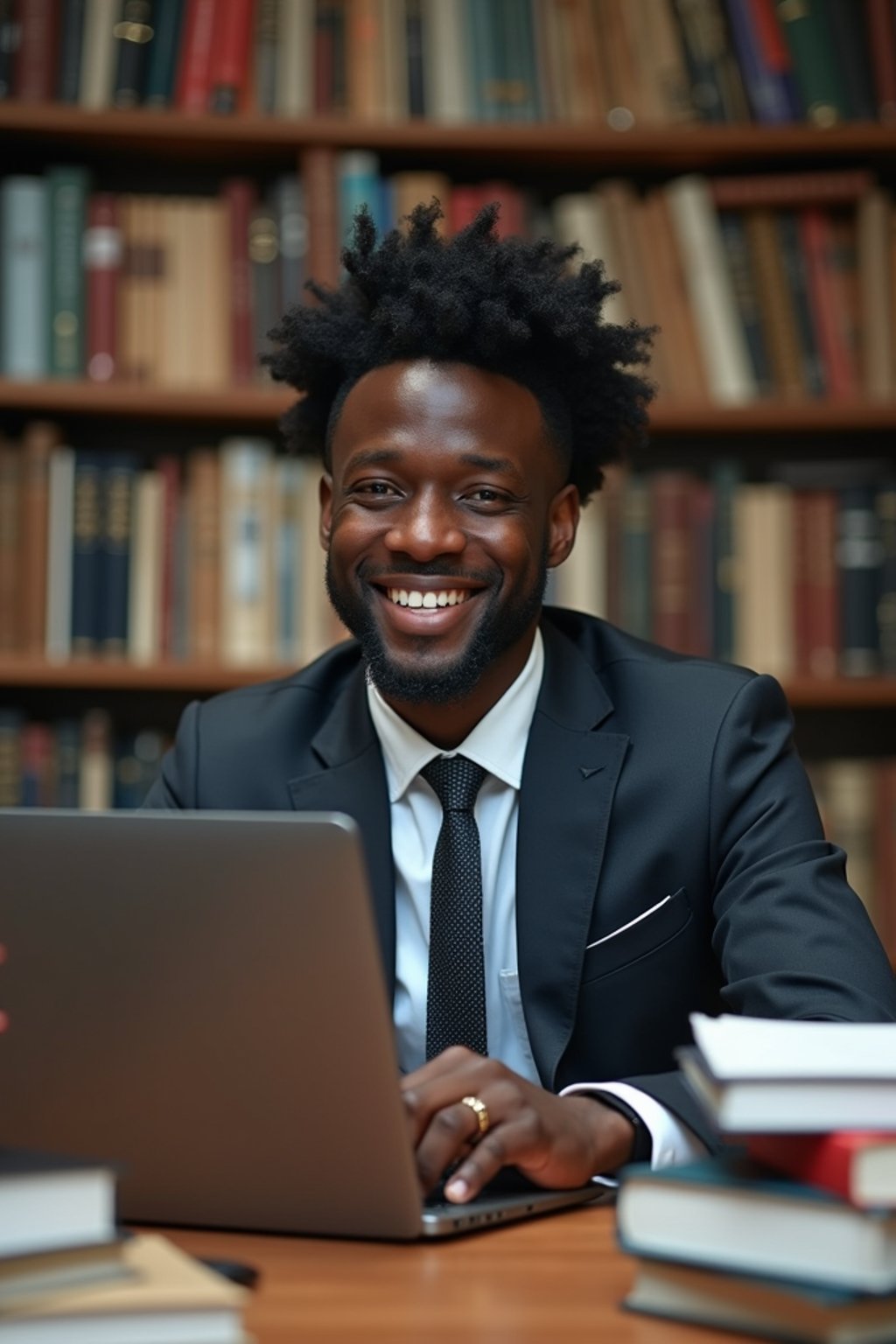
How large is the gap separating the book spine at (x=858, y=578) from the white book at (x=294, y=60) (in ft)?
3.22

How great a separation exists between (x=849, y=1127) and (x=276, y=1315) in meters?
0.30

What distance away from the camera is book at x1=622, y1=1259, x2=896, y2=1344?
2.53ft

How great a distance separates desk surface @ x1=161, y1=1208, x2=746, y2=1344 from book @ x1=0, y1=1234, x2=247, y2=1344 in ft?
0.33

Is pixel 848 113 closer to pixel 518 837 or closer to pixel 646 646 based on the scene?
pixel 646 646

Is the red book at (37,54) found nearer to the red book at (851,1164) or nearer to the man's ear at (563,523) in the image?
the man's ear at (563,523)

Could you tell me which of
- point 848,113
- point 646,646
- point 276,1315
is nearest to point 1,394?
point 646,646

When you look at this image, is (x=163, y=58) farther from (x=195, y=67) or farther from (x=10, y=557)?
(x=10, y=557)

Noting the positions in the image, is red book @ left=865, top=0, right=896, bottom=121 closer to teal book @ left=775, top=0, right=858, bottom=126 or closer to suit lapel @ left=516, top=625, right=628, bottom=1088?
teal book @ left=775, top=0, right=858, bottom=126

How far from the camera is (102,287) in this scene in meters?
2.40

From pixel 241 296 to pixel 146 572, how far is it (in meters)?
0.43

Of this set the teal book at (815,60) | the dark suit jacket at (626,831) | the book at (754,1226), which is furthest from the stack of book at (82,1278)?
the teal book at (815,60)

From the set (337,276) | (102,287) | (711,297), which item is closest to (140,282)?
(102,287)

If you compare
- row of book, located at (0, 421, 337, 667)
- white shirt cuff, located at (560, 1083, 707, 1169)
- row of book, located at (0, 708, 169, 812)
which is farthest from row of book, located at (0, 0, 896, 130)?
A: white shirt cuff, located at (560, 1083, 707, 1169)

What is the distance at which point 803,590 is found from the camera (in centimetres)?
241
